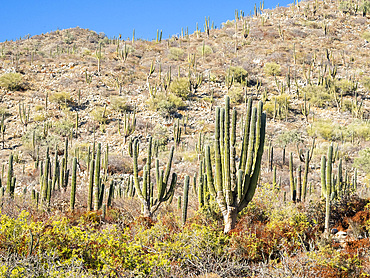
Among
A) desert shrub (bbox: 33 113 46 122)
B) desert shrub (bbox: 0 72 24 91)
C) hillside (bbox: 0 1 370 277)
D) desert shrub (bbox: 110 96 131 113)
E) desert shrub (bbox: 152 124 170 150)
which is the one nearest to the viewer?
hillside (bbox: 0 1 370 277)

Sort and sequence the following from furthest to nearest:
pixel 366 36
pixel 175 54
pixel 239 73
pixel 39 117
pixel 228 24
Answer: pixel 228 24 → pixel 366 36 → pixel 175 54 → pixel 239 73 → pixel 39 117

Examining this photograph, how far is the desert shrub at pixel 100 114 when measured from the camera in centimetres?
2597

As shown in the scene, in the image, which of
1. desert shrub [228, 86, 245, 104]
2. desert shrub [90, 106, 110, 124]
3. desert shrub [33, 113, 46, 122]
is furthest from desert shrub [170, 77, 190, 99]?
desert shrub [33, 113, 46, 122]

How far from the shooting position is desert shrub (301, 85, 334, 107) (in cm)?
2773

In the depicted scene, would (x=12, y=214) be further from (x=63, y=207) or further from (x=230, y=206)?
(x=230, y=206)

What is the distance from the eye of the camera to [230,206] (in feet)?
23.6

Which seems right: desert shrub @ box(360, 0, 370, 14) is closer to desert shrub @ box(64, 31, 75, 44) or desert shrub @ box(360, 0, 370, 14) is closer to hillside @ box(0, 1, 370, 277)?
hillside @ box(0, 1, 370, 277)

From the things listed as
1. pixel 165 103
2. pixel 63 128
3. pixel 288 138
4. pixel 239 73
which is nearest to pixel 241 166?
pixel 288 138

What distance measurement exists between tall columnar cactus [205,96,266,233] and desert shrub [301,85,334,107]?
2260 cm

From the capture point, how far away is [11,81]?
93.8ft

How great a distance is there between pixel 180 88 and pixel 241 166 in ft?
73.7

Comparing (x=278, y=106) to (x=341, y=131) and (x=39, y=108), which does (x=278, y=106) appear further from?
(x=39, y=108)

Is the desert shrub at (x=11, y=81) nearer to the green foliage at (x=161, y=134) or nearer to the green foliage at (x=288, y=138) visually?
the green foliage at (x=161, y=134)

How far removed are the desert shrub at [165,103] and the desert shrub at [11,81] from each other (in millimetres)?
11860
